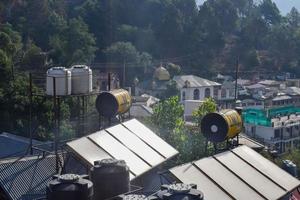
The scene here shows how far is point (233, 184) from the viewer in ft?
30.3

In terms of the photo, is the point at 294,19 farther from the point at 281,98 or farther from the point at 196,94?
the point at 196,94

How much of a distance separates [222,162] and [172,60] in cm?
4699

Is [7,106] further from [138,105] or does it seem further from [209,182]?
[209,182]

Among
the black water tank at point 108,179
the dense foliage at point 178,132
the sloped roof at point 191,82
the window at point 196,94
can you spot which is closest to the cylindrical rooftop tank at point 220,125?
the black water tank at point 108,179

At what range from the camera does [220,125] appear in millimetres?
11367

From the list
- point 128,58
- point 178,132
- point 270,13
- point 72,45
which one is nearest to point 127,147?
point 178,132

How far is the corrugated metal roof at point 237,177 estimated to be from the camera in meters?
8.86

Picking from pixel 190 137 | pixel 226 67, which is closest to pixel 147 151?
pixel 190 137

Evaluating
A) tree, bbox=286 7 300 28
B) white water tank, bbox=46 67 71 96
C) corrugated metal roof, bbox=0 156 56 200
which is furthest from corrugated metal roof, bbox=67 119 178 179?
tree, bbox=286 7 300 28

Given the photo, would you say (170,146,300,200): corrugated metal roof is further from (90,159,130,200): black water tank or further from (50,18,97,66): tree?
(50,18,97,66): tree

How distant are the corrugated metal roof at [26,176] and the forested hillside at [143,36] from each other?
2530 centimetres

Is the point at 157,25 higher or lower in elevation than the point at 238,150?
higher

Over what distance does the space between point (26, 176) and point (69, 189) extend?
3.86 m

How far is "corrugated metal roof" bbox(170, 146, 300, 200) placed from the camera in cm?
886
